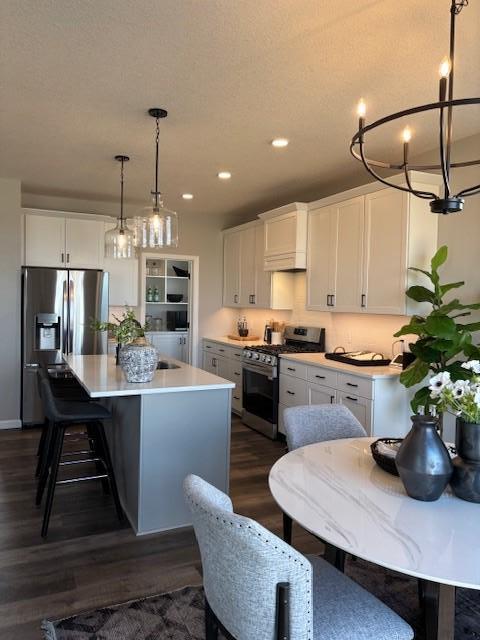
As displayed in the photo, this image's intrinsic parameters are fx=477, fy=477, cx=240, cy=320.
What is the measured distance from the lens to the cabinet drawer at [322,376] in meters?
4.04

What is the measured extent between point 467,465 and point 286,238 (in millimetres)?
Answer: 3841

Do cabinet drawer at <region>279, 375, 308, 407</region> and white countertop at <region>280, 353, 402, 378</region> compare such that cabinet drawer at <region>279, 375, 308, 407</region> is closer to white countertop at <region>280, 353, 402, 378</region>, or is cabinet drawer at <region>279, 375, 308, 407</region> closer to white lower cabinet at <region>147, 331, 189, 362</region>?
white countertop at <region>280, 353, 402, 378</region>

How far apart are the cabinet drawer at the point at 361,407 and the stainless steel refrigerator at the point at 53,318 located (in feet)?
9.66

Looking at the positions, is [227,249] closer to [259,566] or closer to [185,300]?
[185,300]

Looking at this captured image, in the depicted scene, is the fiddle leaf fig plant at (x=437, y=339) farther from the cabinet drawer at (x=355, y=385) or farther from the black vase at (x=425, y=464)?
the black vase at (x=425, y=464)

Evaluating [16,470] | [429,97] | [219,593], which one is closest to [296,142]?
[429,97]

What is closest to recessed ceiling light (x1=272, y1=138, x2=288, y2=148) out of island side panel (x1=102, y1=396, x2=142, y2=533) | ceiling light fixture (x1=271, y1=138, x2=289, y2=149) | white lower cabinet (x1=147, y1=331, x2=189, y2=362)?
ceiling light fixture (x1=271, y1=138, x2=289, y2=149)

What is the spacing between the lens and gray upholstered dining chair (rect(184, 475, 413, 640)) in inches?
45.4

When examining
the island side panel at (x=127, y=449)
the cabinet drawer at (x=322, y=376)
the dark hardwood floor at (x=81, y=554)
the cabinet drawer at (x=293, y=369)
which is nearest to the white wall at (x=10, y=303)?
the dark hardwood floor at (x=81, y=554)

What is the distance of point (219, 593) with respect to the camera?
134cm

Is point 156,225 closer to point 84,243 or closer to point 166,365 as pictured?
point 166,365

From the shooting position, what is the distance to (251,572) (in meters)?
1.17

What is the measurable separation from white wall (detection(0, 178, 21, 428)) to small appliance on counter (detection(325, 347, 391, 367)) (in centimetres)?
332

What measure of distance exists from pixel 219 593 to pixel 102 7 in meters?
2.27
